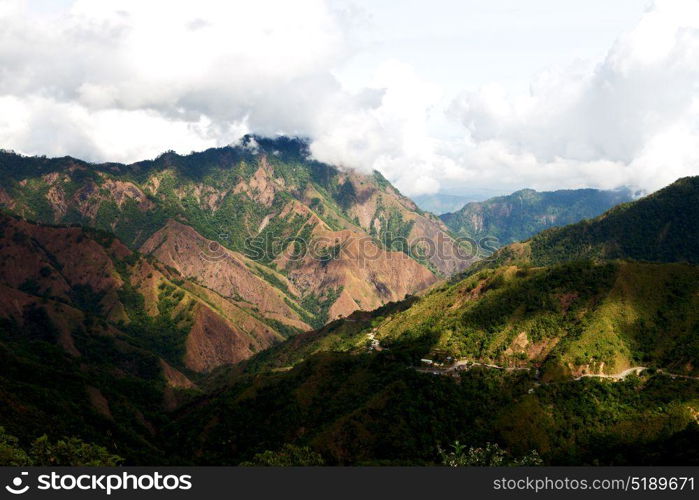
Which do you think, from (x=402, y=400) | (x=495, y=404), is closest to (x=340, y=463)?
(x=402, y=400)

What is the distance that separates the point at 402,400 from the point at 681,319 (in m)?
66.4

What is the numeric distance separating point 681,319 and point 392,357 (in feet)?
215

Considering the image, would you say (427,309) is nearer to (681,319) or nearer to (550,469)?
(681,319)

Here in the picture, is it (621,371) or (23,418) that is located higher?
(23,418)

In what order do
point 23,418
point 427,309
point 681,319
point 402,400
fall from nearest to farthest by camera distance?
1. point 23,418
2. point 402,400
3. point 681,319
4. point 427,309

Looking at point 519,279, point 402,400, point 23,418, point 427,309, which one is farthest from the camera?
point 427,309

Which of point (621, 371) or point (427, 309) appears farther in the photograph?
point (427, 309)

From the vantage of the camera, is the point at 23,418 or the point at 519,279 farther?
the point at 519,279

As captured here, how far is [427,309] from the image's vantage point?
175000mm

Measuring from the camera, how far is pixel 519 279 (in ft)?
518

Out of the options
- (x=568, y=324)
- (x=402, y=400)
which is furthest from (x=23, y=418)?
(x=568, y=324)

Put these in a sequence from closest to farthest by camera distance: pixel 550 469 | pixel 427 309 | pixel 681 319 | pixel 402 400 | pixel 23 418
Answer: pixel 550 469, pixel 23 418, pixel 402 400, pixel 681 319, pixel 427 309

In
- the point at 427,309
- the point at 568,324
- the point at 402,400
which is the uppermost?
the point at 427,309

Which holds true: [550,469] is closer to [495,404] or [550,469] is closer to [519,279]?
[495,404]
